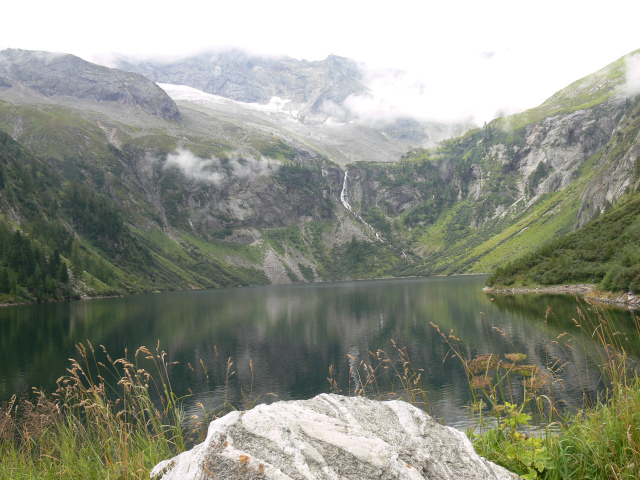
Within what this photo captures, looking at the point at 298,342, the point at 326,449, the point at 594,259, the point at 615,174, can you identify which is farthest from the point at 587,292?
the point at 615,174

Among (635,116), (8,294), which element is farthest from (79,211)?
(635,116)

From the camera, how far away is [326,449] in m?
4.05

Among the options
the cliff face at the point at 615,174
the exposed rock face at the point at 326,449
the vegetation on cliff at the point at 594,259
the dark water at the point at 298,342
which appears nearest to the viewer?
the exposed rock face at the point at 326,449

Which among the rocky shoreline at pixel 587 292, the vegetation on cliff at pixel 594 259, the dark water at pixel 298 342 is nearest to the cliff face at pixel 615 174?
the vegetation on cliff at pixel 594 259

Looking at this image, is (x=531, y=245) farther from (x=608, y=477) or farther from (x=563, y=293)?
(x=608, y=477)

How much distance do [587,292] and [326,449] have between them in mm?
77811

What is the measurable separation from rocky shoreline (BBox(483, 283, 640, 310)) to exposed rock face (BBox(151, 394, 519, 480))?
112ft

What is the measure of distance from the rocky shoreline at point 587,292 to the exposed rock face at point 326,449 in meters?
34.0

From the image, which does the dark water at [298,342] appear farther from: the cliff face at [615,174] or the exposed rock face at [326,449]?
the cliff face at [615,174]

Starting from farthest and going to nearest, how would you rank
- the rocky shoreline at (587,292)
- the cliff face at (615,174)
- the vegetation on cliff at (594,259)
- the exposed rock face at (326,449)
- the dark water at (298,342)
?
1. the cliff face at (615,174)
2. the vegetation on cliff at (594,259)
3. the rocky shoreline at (587,292)
4. the dark water at (298,342)
5. the exposed rock face at (326,449)

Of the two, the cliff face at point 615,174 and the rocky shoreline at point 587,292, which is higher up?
the cliff face at point 615,174

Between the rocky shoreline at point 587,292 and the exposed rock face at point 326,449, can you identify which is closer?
the exposed rock face at point 326,449

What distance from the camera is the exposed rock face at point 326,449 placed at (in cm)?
371

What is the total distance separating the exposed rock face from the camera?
3713 mm
